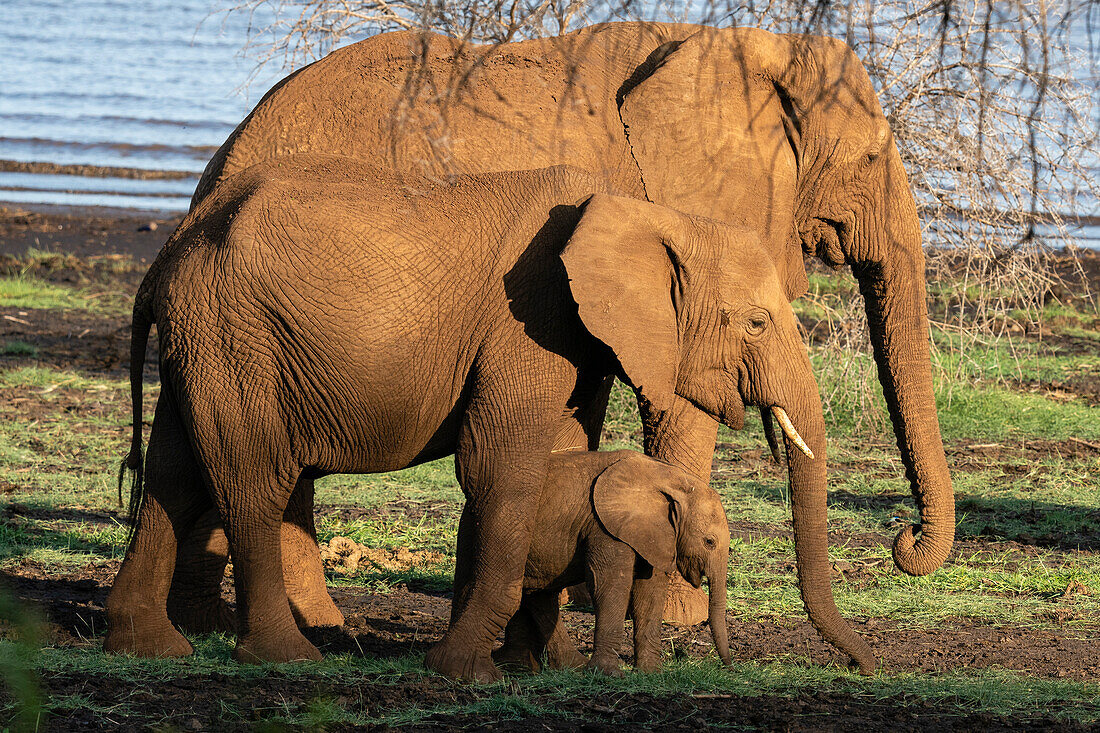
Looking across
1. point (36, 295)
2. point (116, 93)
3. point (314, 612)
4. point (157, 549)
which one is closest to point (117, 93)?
point (116, 93)

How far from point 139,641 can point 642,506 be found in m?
2.16

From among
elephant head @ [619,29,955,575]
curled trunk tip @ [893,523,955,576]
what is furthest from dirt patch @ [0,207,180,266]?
curled trunk tip @ [893,523,955,576]

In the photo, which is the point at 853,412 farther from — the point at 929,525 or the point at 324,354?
the point at 324,354

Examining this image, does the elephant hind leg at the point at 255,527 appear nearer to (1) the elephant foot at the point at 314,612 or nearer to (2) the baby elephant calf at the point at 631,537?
(1) the elephant foot at the point at 314,612

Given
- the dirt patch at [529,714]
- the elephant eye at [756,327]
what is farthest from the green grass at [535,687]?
the elephant eye at [756,327]

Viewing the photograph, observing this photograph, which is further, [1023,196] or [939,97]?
[1023,196]

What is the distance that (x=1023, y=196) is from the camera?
11445mm

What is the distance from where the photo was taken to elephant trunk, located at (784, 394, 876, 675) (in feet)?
18.9

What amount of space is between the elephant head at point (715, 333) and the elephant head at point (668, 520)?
313mm

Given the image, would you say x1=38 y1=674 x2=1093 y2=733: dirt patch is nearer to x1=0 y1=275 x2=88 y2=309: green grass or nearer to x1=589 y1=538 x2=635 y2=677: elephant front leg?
x1=589 y1=538 x2=635 y2=677: elephant front leg

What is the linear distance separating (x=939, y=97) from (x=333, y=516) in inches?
224

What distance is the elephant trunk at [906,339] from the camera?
6.96m

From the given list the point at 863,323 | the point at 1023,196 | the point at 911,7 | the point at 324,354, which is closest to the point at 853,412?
the point at 863,323

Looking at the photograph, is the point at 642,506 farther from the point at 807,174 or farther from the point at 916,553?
the point at 807,174
